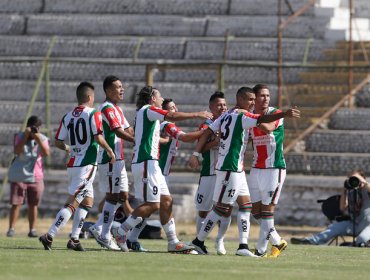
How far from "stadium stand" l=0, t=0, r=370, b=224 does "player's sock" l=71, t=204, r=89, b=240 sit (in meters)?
8.73

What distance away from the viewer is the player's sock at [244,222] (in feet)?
61.2

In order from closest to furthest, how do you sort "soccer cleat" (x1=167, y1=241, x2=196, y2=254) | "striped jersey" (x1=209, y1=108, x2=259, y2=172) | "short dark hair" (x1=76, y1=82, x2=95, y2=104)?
"striped jersey" (x1=209, y1=108, x2=259, y2=172)
"soccer cleat" (x1=167, y1=241, x2=196, y2=254)
"short dark hair" (x1=76, y1=82, x2=95, y2=104)

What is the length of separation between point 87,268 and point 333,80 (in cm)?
1551

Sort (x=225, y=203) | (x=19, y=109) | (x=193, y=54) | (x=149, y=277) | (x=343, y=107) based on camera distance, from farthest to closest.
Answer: (x=193, y=54), (x=19, y=109), (x=343, y=107), (x=225, y=203), (x=149, y=277)

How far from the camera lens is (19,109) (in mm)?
32031

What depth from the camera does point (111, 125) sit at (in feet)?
63.2

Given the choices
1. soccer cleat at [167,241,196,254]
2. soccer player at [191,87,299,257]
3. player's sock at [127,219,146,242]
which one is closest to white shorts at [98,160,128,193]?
player's sock at [127,219,146,242]

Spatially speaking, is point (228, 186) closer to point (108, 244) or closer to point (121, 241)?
point (121, 241)

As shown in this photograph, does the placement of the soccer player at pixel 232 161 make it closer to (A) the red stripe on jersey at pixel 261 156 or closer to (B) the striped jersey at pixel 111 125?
(A) the red stripe on jersey at pixel 261 156

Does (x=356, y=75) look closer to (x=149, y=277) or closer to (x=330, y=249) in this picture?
(x=330, y=249)

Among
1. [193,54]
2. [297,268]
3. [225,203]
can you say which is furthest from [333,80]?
[297,268]

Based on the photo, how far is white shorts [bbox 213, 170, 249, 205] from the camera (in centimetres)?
1845

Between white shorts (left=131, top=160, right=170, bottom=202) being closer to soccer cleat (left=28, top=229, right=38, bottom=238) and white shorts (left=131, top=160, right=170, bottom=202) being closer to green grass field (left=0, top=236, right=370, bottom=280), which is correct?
green grass field (left=0, top=236, right=370, bottom=280)

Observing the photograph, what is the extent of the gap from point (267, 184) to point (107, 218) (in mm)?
2559
